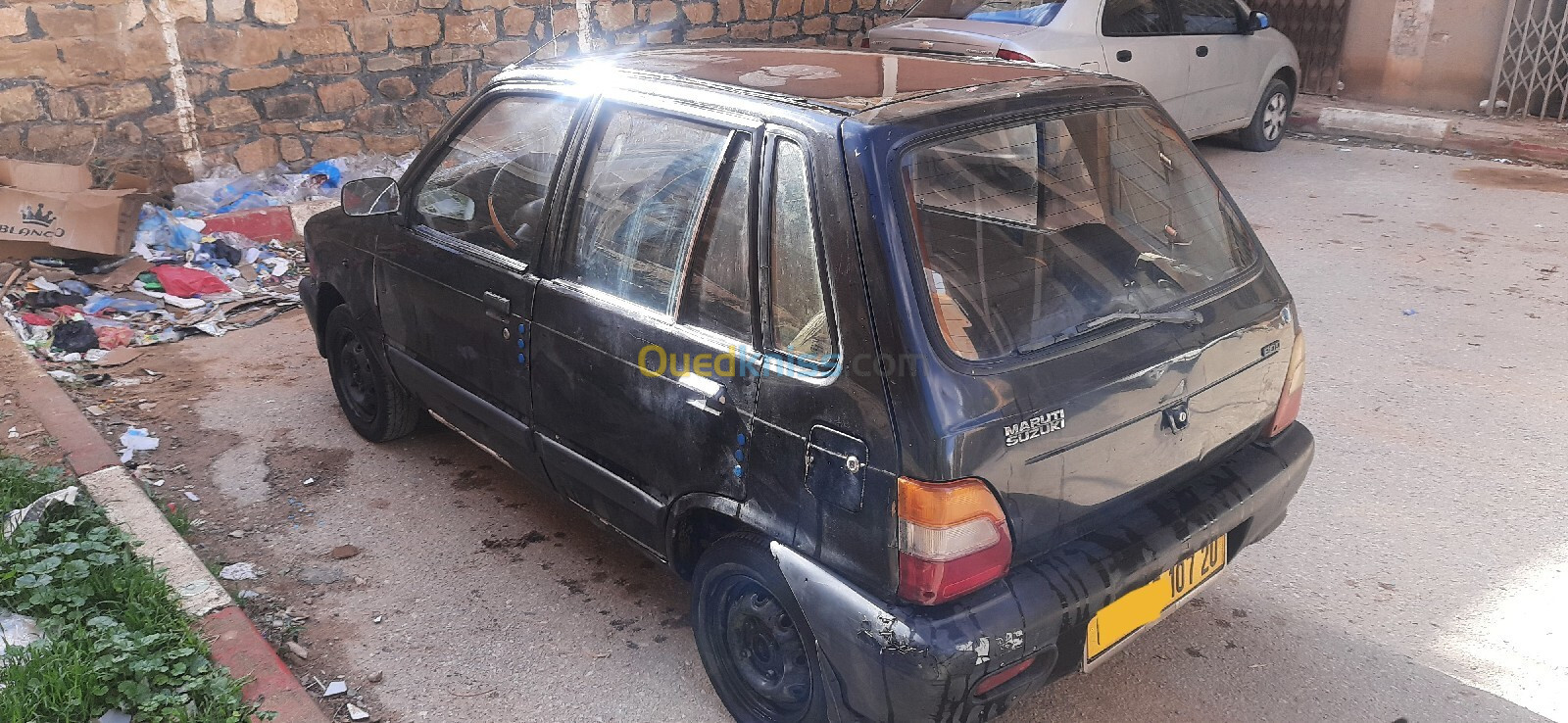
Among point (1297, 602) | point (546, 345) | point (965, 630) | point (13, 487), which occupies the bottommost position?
point (1297, 602)

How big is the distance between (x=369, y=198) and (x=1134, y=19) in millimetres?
5817

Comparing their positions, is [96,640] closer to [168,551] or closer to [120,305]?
[168,551]

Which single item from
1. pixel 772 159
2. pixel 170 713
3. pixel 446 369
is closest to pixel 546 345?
pixel 446 369

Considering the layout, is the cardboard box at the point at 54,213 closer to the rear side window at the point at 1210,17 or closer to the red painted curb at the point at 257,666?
the red painted curb at the point at 257,666

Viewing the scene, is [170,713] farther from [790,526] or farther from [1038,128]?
[1038,128]

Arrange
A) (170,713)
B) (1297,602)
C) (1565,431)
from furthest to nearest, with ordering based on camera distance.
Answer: (1565,431)
(1297,602)
(170,713)

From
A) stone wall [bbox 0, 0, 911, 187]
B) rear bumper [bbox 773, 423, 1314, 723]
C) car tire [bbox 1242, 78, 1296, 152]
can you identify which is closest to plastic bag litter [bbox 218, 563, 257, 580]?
rear bumper [bbox 773, 423, 1314, 723]

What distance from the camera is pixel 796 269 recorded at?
2.49 meters

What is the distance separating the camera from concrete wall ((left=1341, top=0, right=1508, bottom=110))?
10008 millimetres

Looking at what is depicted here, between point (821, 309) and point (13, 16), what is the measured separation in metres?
6.10

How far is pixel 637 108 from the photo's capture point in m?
3.01

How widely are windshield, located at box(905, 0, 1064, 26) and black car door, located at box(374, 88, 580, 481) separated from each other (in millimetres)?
4832

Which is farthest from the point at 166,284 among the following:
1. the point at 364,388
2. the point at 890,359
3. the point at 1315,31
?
the point at 1315,31

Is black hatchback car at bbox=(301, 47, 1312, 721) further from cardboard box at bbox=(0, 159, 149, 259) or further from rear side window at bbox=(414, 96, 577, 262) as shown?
cardboard box at bbox=(0, 159, 149, 259)
